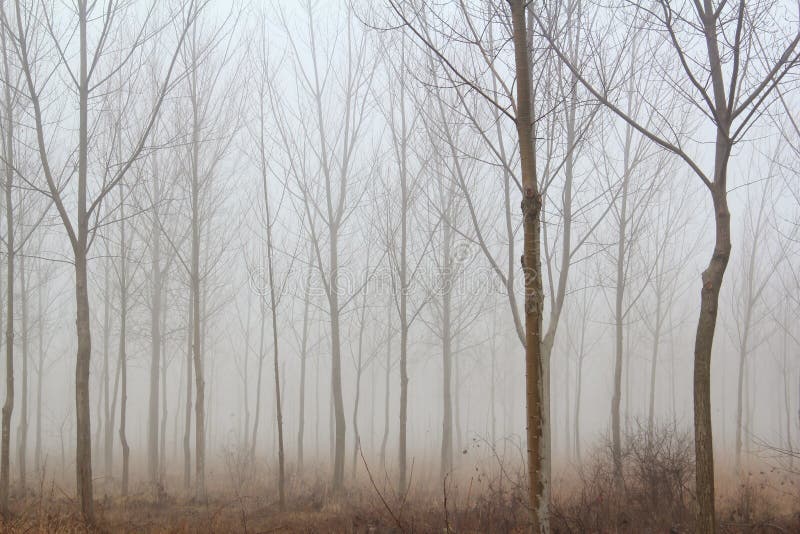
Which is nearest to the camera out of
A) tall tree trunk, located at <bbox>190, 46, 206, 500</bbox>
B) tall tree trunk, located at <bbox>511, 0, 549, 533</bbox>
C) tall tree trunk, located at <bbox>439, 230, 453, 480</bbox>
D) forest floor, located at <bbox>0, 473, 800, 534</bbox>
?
tall tree trunk, located at <bbox>511, 0, 549, 533</bbox>

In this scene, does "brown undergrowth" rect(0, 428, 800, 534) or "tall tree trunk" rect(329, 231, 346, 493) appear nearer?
"brown undergrowth" rect(0, 428, 800, 534)

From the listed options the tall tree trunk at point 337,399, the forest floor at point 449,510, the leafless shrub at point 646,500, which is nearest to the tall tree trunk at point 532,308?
the forest floor at point 449,510

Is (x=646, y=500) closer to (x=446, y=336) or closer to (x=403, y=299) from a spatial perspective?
(x=403, y=299)

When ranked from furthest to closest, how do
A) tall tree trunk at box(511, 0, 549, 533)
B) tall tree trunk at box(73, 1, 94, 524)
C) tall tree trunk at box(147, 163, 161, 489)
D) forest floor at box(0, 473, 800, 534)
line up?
tall tree trunk at box(147, 163, 161, 489), forest floor at box(0, 473, 800, 534), tall tree trunk at box(73, 1, 94, 524), tall tree trunk at box(511, 0, 549, 533)

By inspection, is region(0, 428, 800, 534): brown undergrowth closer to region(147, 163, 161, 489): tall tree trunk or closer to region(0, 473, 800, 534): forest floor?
region(0, 473, 800, 534): forest floor

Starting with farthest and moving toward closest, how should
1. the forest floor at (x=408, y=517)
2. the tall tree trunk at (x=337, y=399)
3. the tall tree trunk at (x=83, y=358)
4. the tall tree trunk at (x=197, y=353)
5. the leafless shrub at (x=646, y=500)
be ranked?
the tall tree trunk at (x=337, y=399) → the tall tree trunk at (x=197, y=353) → the leafless shrub at (x=646, y=500) → the forest floor at (x=408, y=517) → the tall tree trunk at (x=83, y=358)

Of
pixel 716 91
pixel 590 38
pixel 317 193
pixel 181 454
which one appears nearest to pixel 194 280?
pixel 317 193

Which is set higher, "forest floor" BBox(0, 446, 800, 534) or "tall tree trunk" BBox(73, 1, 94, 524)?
"tall tree trunk" BBox(73, 1, 94, 524)

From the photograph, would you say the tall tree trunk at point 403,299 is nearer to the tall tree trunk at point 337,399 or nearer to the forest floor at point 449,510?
the forest floor at point 449,510

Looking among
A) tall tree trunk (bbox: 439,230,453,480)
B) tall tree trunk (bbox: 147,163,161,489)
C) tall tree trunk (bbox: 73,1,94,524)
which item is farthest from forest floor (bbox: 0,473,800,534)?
tall tree trunk (bbox: 147,163,161,489)

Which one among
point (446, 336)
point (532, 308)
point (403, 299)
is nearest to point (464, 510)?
point (403, 299)

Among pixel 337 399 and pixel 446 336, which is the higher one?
pixel 446 336

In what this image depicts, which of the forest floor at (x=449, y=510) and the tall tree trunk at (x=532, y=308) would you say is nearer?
the tall tree trunk at (x=532, y=308)

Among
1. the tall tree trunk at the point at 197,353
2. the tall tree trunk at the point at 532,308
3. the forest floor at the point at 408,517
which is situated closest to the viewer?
the tall tree trunk at the point at 532,308
